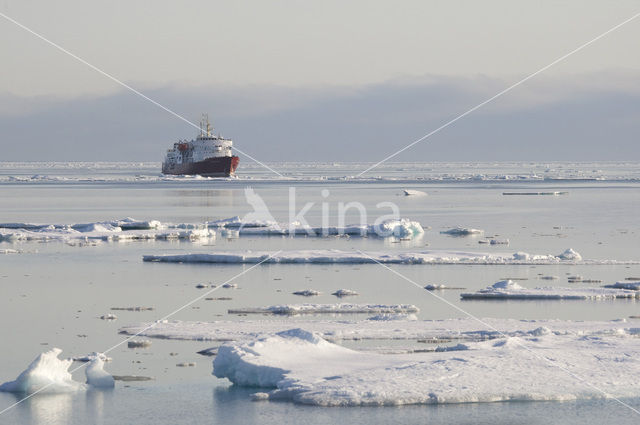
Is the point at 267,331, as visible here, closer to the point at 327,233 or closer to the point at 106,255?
the point at 106,255

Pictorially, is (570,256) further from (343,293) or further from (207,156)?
(207,156)

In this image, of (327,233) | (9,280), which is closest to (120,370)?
(9,280)

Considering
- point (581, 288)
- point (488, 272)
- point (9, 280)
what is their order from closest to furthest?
point (581, 288) < point (9, 280) < point (488, 272)

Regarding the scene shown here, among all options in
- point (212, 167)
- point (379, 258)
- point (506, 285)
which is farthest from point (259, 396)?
point (212, 167)

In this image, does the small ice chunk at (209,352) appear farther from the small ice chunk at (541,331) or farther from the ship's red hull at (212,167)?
the ship's red hull at (212,167)

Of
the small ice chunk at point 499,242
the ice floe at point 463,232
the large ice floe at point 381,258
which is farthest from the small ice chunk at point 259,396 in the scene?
the ice floe at point 463,232

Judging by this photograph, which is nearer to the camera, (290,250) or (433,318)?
(433,318)
